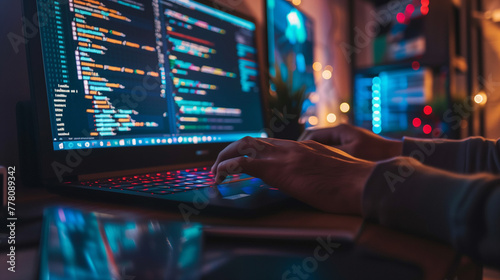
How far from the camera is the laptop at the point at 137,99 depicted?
50cm

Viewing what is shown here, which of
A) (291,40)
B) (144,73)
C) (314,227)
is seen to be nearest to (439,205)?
(314,227)

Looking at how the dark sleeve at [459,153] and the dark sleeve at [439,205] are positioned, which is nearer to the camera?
the dark sleeve at [439,205]

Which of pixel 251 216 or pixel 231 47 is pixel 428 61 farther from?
pixel 251 216

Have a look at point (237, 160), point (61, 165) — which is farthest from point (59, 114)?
point (237, 160)

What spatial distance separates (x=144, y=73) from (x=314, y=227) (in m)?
0.51

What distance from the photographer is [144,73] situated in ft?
2.25

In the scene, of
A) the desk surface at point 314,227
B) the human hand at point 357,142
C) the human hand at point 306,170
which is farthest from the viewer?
the human hand at point 357,142

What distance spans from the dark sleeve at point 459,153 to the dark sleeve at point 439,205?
31 centimetres

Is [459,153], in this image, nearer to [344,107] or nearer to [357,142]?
[357,142]

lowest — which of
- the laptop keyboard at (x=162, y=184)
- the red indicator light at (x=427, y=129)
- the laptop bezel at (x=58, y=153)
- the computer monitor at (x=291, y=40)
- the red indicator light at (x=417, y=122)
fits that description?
the red indicator light at (x=427, y=129)

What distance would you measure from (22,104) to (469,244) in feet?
2.21

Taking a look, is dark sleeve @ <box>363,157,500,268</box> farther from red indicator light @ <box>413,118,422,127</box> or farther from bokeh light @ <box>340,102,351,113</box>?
red indicator light @ <box>413,118,422,127</box>

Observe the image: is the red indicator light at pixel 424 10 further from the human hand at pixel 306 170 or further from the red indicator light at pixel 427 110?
the human hand at pixel 306 170

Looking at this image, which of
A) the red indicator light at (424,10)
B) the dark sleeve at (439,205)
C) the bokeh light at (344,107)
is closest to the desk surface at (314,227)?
the dark sleeve at (439,205)
